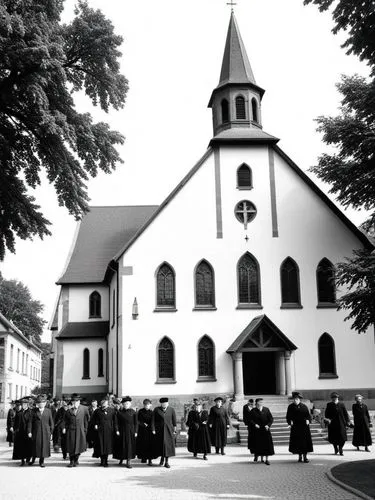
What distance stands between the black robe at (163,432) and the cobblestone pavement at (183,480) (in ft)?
1.23

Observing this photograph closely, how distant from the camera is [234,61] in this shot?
31453 mm

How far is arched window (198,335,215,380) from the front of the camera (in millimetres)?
26250

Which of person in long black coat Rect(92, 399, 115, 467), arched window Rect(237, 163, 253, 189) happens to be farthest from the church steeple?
person in long black coat Rect(92, 399, 115, 467)

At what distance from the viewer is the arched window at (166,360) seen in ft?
86.1

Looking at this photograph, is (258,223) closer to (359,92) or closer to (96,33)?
(359,92)

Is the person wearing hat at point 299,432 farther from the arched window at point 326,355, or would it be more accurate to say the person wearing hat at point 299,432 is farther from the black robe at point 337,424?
the arched window at point 326,355

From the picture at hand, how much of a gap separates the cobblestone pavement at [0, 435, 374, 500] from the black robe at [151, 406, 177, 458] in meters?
0.37

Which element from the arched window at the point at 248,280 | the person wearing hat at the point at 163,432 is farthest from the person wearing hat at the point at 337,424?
the arched window at the point at 248,280

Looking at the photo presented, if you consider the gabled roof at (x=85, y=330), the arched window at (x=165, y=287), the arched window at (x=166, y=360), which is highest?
the arched window at (x=165, y=287)

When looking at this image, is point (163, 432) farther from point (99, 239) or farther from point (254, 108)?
point (99, 239)

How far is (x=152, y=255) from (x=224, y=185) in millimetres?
4793

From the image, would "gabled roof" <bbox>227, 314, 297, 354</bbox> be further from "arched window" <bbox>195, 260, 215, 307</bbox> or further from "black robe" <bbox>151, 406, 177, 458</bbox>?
"black robe" <bbox>151, 406, 177, 458</bbox>

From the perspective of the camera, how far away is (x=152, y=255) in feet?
88.4

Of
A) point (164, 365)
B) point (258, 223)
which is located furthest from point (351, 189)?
point (164, 365)
